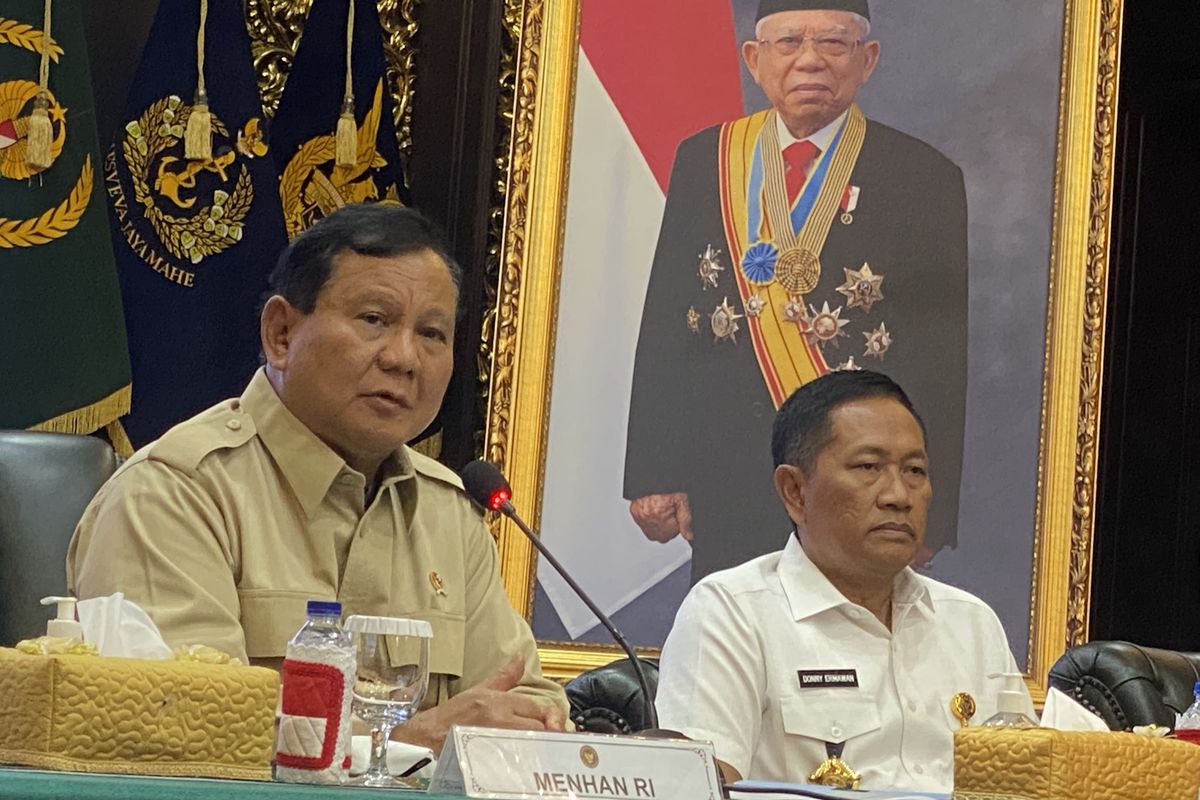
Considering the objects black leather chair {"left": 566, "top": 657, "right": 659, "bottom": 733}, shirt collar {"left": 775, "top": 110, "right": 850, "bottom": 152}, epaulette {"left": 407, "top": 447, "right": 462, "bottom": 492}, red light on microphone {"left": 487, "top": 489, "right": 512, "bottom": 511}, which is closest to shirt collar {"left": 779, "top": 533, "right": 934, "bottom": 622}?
black leather chair {"left": 566, "top": 657, "right": 659, "bottom": 733}

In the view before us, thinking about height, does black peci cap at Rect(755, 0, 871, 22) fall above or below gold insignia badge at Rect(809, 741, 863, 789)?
above

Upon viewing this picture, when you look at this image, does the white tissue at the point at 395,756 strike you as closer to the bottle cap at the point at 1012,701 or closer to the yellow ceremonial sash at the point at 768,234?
the bottle cap at the point at 1012,701

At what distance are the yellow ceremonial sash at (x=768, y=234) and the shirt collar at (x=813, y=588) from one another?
1057mm

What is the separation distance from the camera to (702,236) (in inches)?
163


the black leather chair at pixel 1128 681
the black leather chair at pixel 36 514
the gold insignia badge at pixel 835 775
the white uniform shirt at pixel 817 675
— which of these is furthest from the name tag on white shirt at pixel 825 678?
the black leather chair at pixel 36 514

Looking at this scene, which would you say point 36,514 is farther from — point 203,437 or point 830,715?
point 830,715

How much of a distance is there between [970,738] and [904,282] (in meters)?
2.42

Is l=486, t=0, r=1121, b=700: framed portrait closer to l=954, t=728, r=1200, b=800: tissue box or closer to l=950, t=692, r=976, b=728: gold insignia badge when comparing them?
l=950, t=692, r=976, b=728: gold insignia badge

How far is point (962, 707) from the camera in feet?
9.63

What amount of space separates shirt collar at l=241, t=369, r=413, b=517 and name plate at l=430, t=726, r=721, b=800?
984mm

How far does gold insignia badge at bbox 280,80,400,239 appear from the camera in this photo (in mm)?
3904

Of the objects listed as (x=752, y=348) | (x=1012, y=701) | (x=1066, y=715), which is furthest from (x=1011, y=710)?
(x=752, y=348)

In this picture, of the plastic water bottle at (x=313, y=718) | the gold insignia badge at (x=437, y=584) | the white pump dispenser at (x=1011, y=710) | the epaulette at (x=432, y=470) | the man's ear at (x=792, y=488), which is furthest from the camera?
the man's ear at (x=792, y=488)

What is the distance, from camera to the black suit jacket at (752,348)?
4.07m
